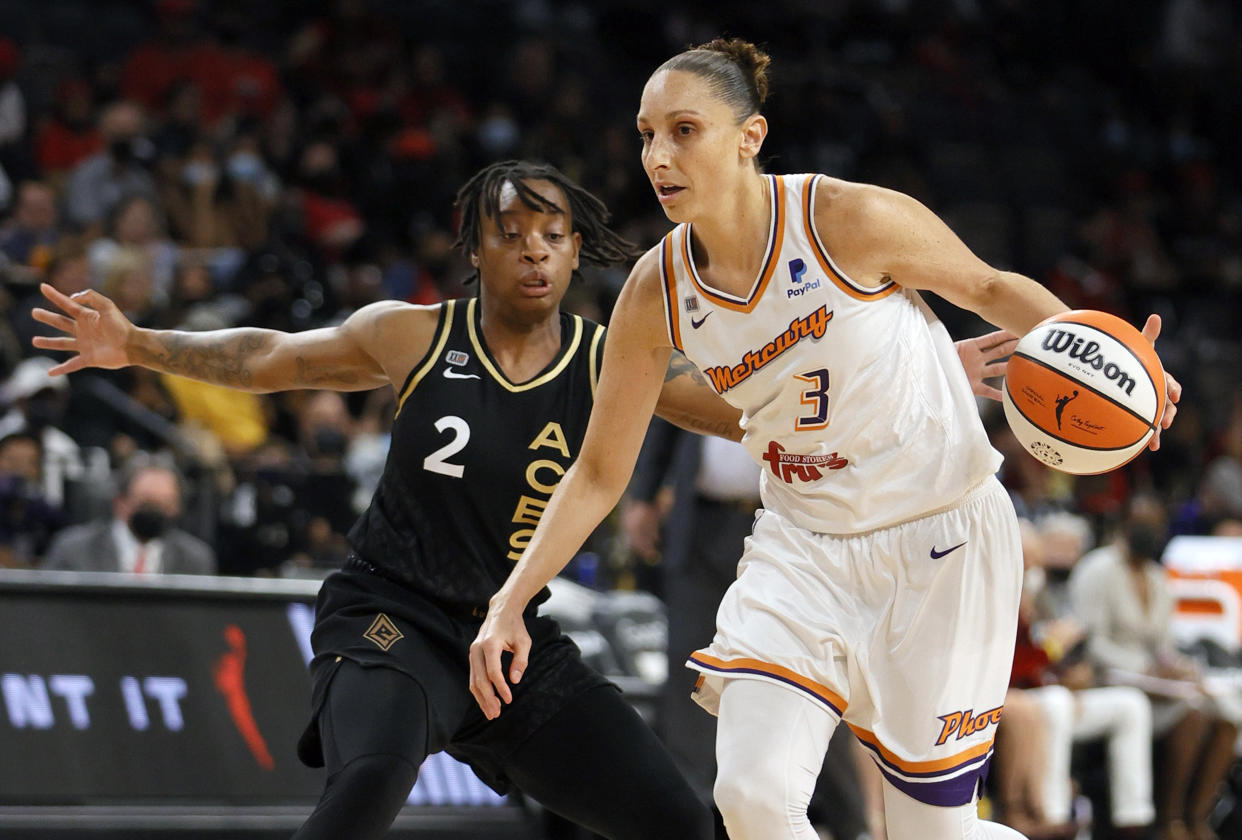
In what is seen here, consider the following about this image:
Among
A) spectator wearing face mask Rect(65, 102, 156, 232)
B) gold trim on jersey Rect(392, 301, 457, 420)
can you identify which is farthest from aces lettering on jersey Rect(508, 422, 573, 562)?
spectator wearing face mask Rect(65, 102, 156, 232)

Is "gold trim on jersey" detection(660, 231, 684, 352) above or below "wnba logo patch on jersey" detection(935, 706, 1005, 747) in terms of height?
above

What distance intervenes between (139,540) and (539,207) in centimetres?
379

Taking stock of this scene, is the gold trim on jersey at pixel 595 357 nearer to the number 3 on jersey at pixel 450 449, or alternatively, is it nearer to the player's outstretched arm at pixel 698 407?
the player's outstretched arm at pixel 698 407

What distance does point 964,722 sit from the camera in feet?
11.5

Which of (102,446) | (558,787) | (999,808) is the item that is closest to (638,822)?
(558,787)

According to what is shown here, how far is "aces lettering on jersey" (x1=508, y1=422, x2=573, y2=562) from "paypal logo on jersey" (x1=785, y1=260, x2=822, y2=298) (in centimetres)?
82

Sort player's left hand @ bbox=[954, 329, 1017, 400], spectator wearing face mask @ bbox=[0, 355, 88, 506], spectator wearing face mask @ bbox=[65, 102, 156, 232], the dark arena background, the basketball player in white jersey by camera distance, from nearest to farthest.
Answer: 1. the basketball player in white jersey
2. player's left hand @ bbox=[954, 329, 1017, 400]
3. the dark arena background
4. spectator wearing face mask @ bbox=[0, 355, 88, 506]
5. spectator wearing face mask @ bbox=[65, 102, 156, 232]

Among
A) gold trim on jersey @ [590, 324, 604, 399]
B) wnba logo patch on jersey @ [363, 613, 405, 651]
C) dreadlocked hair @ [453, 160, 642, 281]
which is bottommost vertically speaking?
wnba logo patch on jersey @ [363, 613, 405, 651]

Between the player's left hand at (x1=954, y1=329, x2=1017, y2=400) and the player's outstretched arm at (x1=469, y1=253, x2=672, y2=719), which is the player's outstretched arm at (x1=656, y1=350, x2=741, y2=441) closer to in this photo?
the player's outstretched arm at (x1=469, y1=253, x2=672, y2=719)

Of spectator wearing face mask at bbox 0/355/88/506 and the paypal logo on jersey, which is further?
spectator wearing face mask at bbox 0/355/88/506

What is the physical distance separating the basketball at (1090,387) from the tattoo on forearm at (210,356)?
1951 mm

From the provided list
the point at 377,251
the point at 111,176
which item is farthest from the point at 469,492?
the point at 377,251

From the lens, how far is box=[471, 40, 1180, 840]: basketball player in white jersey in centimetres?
343

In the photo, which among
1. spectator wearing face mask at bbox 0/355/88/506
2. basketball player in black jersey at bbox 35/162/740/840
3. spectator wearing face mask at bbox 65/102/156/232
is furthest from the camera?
spectator wearing face mask at bbox 65/102/156/232
